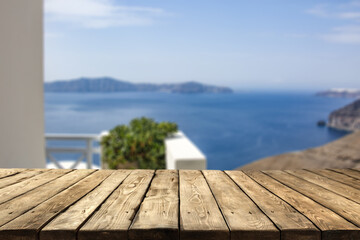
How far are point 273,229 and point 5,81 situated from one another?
103 inches

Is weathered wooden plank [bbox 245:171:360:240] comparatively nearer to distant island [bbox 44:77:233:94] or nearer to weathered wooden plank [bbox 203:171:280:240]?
weathered wooden plank [bbox 203:171:280:240]

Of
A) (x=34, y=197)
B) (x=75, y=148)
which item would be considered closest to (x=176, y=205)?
(x=34, y=197)

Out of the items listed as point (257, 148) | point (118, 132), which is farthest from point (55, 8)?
point (118, 132)

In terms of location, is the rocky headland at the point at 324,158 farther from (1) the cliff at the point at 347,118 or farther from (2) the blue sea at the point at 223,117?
(2) the blue sea at the point at 223,117

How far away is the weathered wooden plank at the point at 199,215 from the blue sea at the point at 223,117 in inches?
727

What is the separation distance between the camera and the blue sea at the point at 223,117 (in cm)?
2380

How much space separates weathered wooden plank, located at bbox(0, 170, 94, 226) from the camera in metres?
1.06

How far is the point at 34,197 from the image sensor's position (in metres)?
1.25

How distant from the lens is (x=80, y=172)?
68.2 inches

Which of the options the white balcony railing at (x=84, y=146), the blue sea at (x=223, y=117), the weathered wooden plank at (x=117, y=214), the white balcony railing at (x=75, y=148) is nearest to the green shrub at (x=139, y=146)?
the white balcony railing at (x=84, y=146)

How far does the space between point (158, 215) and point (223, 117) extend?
106 ft

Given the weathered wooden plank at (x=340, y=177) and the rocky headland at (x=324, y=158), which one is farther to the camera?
the rocky headland at (x=324, y=158)

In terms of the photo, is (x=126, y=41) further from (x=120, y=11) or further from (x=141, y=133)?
(x=141, y=133)

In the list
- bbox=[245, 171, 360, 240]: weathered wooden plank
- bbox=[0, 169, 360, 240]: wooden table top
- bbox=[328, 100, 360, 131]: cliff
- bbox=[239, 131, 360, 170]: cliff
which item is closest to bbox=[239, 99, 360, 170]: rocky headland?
bbox=[239, 131, 360, 170]: cliff
